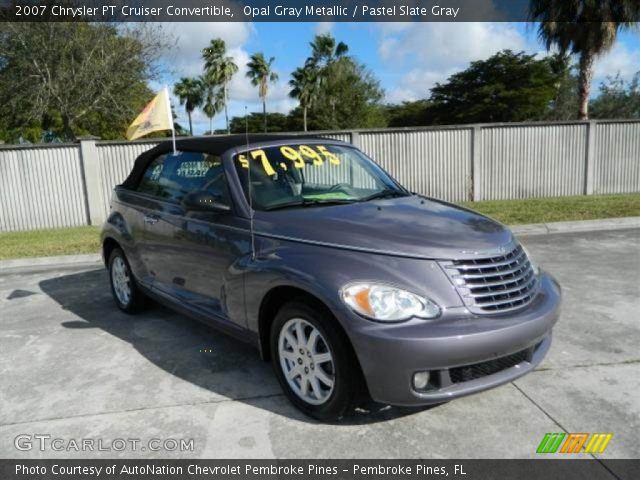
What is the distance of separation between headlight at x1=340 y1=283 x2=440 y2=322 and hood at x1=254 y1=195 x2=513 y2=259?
9.6 inches

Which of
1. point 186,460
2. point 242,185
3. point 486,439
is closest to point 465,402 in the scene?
point 486,439

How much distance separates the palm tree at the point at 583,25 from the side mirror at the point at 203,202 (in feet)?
58.2

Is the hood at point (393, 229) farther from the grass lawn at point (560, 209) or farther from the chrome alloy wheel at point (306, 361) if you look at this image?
the grass lawn at point (560, 209)

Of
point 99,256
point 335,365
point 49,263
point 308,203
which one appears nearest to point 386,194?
point 308,203

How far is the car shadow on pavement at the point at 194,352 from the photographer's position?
11.0 ft

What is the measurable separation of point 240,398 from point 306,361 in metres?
0.65

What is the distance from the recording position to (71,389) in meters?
3.73

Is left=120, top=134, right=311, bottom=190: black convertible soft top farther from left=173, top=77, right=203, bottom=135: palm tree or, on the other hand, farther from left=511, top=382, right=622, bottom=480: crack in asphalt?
left=173, top=77, right=203, bottom=135: palm tree

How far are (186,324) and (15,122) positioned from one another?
19042 millimetres

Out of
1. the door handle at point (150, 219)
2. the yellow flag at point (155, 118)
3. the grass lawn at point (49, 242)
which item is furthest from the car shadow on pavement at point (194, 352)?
the grass lawn at point (49, 242)

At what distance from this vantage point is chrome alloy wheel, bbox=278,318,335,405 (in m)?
3.04

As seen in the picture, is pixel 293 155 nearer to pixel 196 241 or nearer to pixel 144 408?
pixel 196 241

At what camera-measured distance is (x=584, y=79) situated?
1848 centimetres

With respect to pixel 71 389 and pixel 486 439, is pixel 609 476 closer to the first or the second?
pixel 486 439
